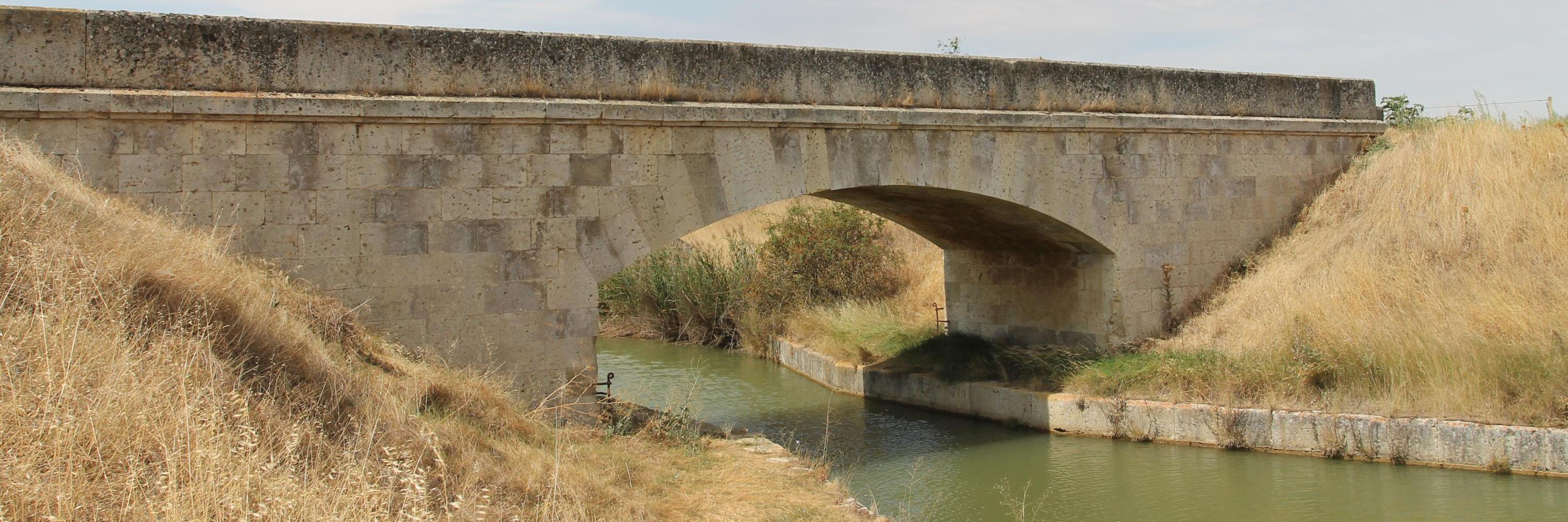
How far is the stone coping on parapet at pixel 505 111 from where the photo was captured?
20.7 feet

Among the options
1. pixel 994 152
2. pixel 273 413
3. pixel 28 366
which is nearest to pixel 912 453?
pixel 994 152

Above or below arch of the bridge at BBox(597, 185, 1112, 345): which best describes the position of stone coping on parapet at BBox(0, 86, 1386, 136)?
above

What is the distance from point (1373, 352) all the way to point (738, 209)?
474 centimetres

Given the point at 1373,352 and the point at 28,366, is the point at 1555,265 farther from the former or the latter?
the point at 28,366

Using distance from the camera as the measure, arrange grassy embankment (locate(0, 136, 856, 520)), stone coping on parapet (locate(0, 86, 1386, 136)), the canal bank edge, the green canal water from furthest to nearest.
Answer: the canal bank edge < the green canal water < stone coping on parapet (locate(0, 86, 1386, 136)) < grassy embankment (locate(0, 136, 856, 520))

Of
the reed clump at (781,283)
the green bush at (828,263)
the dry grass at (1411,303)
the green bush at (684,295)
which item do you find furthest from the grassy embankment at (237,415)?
the green bush at (684,295)

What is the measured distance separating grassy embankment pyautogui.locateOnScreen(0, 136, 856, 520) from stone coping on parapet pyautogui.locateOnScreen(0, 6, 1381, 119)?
779 mm

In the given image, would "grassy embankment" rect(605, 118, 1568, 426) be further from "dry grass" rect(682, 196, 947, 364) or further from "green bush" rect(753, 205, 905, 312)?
"green bush" rect(753, 205, 905, 312)

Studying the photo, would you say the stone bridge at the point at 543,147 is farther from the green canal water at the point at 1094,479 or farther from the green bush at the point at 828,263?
the green bush at the point at 828,263

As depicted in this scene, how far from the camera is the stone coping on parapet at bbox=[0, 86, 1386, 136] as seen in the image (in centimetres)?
632

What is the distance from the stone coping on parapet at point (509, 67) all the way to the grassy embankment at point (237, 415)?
78 cm

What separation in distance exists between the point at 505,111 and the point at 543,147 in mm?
333

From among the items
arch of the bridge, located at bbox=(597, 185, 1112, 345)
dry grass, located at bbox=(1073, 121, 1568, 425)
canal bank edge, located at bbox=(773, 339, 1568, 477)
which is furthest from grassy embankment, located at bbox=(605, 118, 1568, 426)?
arch of the bridge, located at bbox=(597, 185, 1112, 345)

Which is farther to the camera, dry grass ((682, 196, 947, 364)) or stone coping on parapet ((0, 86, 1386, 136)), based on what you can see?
dry grass ((682, 196, 947, 364))
